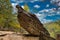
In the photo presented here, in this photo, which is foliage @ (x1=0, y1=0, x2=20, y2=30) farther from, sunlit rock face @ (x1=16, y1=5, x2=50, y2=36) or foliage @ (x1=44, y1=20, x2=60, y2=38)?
sunlit rock face @ (x1=16, y1=5, x2=50, y2=36)

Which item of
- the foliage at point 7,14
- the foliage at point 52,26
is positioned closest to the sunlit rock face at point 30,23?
the foliage at point 52,26

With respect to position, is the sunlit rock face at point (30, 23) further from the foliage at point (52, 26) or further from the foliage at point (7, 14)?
the foliage at point (7, 14)

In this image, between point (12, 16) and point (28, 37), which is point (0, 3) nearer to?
point (12, 16)

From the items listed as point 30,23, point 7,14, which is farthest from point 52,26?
point 30,23

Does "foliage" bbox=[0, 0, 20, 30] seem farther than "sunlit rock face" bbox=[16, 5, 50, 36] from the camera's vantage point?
Yes

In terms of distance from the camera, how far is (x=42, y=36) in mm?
→ 2096

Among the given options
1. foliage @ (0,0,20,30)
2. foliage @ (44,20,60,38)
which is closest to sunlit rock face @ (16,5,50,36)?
foliage @ (44,20,60,38)

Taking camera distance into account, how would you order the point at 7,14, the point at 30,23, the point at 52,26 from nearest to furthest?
the point at 30,23 < the point at 52,26 < the point at 7,14

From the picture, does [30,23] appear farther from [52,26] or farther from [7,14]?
[7,14]

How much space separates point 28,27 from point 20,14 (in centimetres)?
20

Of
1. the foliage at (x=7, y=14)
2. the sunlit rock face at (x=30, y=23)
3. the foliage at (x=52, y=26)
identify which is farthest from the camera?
the foliage at (x=7, y=14)

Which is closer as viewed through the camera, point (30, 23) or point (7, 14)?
point (30, 23)

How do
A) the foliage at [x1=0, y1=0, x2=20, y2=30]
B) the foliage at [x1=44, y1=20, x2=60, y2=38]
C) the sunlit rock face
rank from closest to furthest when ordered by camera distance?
1. the sunlit rock face
2. the foliage at [x1=44, y1=20, x2=60, y2=38]
3. the foliage at [x1=0, y1=0, x2=20, y2=30]

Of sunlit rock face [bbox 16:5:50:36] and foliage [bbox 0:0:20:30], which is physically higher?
foliage [bbox 0:0:20:30]
